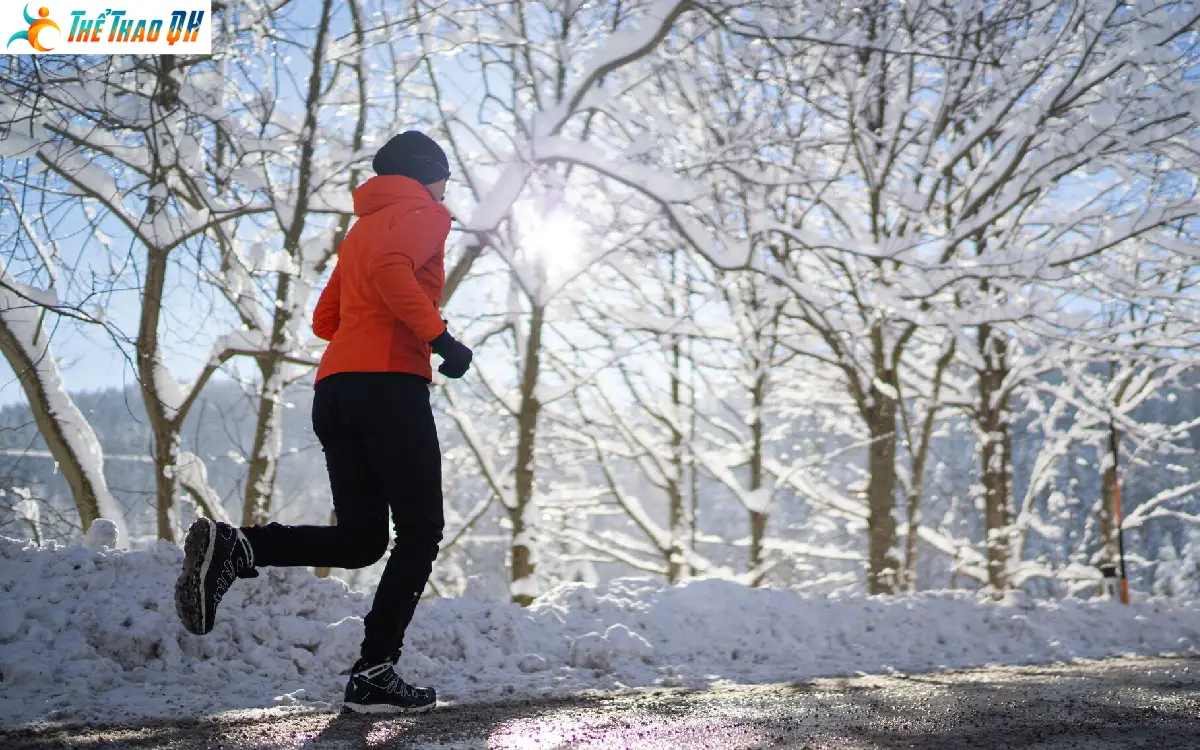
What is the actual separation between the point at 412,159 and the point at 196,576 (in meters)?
1.64

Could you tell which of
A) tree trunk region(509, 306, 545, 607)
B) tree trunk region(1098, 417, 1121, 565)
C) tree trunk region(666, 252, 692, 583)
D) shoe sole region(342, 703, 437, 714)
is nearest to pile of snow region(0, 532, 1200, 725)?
shoe sole region(342, 703, 437, 714)

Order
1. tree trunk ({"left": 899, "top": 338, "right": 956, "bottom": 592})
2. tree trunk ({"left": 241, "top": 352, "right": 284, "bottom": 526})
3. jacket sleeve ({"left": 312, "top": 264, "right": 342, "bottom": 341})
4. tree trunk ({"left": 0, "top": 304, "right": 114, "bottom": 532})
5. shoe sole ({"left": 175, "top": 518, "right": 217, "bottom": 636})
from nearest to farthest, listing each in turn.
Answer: shoe sole ({"left": 175, "top": 518, "right": 217, "bottom": 636}), jacket sleeve ({"left": 312, "top": 264, "right": 342, "bottom": 341}), tree trunk ({"left": 0, "top": 304, "right": 114, "bottom": 532}), tree trunk ({"left": 241, "top": 352, "right": 284, "bottom": 526}), tree trunk ({"left": 899, "top": 338, "right": 956, "bottom": 592})

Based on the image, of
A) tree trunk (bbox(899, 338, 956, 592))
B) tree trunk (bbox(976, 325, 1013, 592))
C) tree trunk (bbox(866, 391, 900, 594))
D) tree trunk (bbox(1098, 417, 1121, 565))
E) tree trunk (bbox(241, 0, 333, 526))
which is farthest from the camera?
tree trunk (bbox(1098, 417, 1121, 565))

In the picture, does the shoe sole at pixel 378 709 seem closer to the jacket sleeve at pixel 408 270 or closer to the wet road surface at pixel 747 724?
the wet road surface at pixel 747 724

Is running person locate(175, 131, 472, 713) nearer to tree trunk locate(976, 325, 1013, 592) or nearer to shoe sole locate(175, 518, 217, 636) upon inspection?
shoe sole locate(175, 518, 217, 636)

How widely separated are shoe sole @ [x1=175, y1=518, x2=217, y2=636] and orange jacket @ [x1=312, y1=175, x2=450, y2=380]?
26.1 inches

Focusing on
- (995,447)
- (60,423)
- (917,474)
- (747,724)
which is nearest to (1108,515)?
(995,447)

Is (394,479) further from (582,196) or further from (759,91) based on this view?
(582,196)

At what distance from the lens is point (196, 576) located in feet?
9.43

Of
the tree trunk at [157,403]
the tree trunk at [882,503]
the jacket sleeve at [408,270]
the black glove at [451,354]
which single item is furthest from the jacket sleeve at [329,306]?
the tree trunk at [882,503]

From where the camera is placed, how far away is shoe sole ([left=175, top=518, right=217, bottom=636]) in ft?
9.43

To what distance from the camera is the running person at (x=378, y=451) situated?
2.93 metres

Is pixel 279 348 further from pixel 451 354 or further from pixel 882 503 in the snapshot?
pixel 882 503

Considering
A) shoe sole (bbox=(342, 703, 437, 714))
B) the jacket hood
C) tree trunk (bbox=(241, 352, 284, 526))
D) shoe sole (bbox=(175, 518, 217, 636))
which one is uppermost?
the jacket hood
